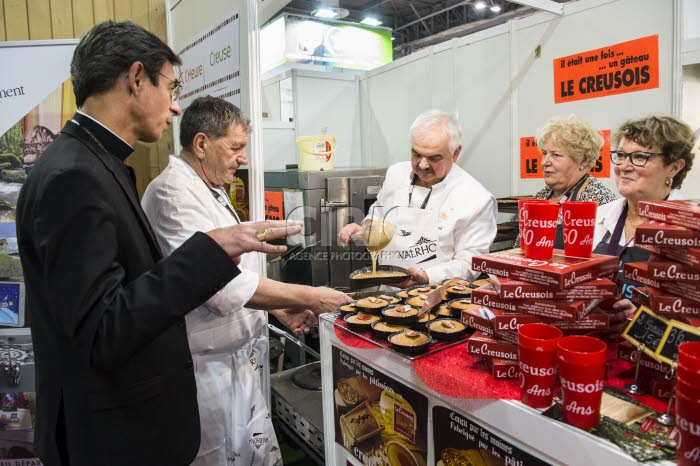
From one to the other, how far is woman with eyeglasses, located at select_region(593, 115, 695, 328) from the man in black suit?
1.39 meters

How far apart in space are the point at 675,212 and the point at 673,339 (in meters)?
0.25

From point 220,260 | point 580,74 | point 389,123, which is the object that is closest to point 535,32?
point 580,74

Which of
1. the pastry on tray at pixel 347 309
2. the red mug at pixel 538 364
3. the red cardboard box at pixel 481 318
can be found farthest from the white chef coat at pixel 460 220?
the red mug at pixel 538 364

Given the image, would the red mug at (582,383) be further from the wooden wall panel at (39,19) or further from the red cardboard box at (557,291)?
the wooden wall panel at (39,19)

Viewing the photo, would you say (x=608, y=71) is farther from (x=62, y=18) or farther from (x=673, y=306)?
(x=62, y=18)

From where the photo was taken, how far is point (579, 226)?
1.15 m

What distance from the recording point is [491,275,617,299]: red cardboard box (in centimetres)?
109

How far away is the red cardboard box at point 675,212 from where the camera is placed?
924mm

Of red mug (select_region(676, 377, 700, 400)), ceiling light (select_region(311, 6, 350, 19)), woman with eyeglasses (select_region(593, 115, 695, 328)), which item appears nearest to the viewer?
red mug (select_region(676, 377, 700, 400))

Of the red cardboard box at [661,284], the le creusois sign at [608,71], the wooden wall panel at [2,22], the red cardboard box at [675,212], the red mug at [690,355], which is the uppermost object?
the wooden wall panel at [2,22]

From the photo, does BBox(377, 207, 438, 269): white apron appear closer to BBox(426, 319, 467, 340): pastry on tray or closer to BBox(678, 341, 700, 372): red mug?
BBox(426, 319, 467, 340): pastry on tray

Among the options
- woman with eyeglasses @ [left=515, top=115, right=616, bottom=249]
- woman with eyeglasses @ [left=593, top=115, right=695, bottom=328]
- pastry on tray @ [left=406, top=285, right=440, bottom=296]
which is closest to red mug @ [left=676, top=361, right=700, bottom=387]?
pastry on tray @ [left=406, top=285, right=440, bottom=296]

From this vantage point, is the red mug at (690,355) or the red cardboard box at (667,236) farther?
the red cardboard box at (667,236)

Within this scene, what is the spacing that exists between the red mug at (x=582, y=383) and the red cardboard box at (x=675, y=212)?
0.97ft
